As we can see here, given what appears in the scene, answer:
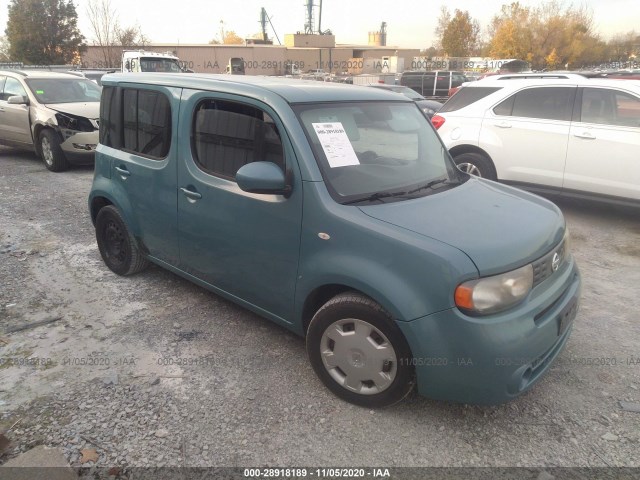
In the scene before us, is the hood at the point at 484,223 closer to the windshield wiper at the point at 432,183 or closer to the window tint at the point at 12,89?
the windshield wiper at the point at 432,183

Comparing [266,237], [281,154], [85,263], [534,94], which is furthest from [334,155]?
[534,94]

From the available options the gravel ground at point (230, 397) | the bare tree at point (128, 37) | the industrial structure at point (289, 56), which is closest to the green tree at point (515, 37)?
the industrial structure at point (289, 56)

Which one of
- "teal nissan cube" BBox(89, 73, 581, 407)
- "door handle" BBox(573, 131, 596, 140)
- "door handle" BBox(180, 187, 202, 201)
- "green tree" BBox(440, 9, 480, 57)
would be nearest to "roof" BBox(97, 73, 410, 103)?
"teal nissan cube" BBox(89, 73, 581, 407)

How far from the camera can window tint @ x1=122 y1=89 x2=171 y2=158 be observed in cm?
372

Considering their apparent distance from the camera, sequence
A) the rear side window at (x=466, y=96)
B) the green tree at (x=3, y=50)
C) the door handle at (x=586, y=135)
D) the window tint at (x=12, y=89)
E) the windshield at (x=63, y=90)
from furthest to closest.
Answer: the green tree at (x=3, y=50), the window tint at (x=12, y=89), the windshield at (x=63, y=90), the rear side window at (x=466, y=96), the door handle at (x=586, y=135)

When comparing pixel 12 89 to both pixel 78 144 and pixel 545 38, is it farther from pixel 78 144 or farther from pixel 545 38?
pixel 545 38

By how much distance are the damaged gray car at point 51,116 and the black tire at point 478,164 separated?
650 cm

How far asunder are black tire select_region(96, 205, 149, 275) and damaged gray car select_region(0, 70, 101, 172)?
5.01 m

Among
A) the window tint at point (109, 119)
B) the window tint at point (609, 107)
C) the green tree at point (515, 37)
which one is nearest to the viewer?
the window tint at point (109, 119)

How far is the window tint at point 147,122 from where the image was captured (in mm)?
3723

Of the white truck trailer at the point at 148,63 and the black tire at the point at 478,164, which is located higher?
the white truck trailer at the point at 148,63

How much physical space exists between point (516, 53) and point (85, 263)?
162ft

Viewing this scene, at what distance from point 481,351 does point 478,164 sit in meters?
5.12

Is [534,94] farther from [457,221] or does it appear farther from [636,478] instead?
[636,478]
